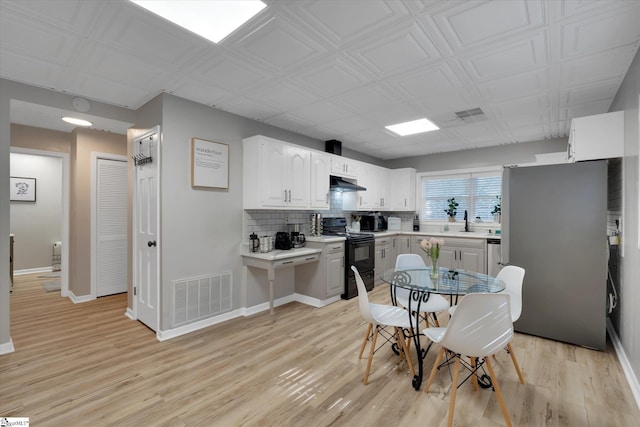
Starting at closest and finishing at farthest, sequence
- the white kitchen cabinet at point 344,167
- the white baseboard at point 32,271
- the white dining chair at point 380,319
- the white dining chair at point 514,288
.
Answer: the white dining chair at point 380,319 < the white dining chair at point 514,288 < the white kitchen cabinet at point 344,167 < the white baseboard at point 32,271

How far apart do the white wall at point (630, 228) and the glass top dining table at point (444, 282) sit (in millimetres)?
958

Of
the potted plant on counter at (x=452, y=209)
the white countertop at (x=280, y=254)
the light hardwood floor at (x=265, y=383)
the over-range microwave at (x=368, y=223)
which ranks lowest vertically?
the light hardwood floor at (x=265, y=383)

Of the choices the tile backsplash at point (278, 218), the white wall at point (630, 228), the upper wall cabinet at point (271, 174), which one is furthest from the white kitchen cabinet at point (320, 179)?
the white wall at point (630, 228)

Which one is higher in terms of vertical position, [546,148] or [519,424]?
[546,148]

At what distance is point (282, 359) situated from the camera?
270 centimetres

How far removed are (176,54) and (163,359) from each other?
265cm

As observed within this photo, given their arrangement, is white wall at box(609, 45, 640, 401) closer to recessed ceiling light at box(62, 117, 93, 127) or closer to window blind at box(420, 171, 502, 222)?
window blind at box(420, 171, 502, 222)

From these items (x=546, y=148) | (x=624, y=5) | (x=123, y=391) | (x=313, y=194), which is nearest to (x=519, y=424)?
(x=624, y=5)

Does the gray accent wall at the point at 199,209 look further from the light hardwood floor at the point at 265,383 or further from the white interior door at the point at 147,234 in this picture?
the light hardwood floor at the point at 265,383

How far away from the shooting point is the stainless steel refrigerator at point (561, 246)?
9.36ft

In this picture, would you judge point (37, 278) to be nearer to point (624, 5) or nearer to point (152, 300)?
point (152, 300)

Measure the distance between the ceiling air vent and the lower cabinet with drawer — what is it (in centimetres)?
236

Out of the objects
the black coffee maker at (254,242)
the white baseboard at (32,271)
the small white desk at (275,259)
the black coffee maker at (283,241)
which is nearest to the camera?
the small white desk at (275,259)

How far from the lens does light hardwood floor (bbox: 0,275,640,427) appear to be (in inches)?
76.4
